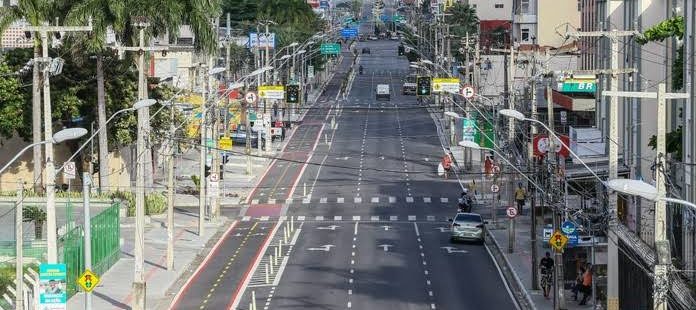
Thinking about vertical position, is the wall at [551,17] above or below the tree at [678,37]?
above

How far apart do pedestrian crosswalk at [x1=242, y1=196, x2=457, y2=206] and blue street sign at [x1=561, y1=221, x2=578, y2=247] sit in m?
35.9

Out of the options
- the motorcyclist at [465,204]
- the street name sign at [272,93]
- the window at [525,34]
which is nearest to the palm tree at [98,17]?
the motorcyclist at [465,204]

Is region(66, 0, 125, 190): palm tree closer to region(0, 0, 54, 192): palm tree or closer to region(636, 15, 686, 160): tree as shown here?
region(0, 0, 54, 192): palm tree

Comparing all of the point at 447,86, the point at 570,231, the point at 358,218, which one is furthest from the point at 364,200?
the point at 570,231

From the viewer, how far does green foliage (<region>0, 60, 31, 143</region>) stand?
89938 mm

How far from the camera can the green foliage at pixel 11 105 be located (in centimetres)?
8994

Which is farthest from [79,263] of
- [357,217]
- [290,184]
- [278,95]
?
[278,95]

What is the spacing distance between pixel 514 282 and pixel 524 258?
6.98 m

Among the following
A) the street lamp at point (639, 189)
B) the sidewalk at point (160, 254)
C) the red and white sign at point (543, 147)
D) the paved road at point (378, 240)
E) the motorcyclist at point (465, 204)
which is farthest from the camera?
the motorcyclist at point (465, 204)

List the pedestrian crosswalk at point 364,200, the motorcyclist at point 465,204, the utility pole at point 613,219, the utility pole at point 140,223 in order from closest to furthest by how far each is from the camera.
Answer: the utility pole at point 613,219 < the utility pole at point 140,223 < the motorcyclist at point 465,204 < the pedestrian crosswalk at point 364,200

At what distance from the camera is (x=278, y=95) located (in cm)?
11162

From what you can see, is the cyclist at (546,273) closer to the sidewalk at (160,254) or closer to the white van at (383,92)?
the sidewalk at (160,254)

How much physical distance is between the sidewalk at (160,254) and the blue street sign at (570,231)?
14.3 meters

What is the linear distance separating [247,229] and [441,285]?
21.5 metres
